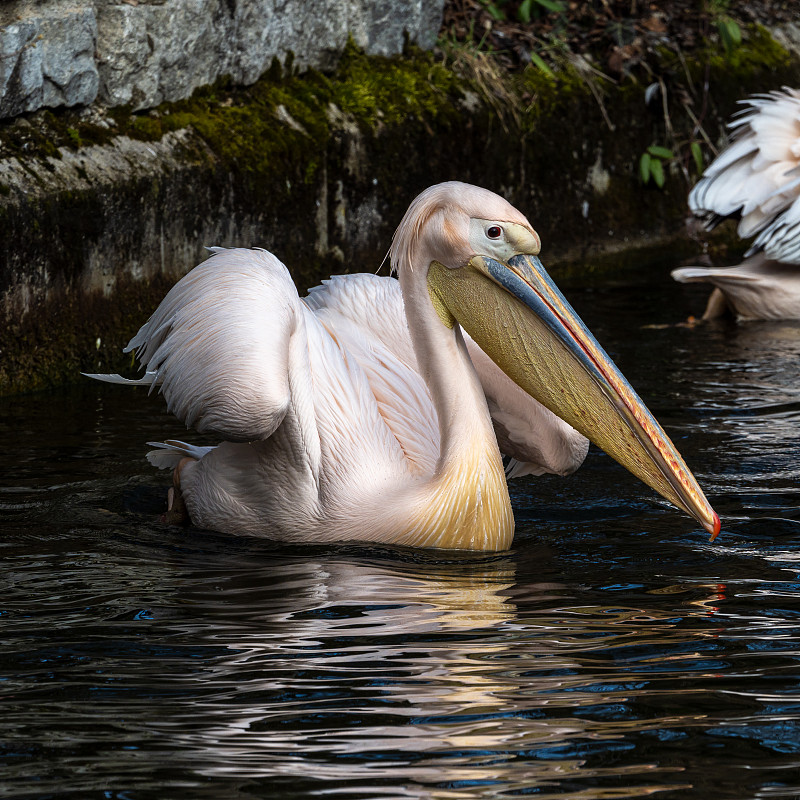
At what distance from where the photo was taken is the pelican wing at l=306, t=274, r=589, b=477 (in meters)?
3.53

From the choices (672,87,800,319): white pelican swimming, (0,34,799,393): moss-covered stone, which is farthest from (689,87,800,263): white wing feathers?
(0,34,799,393): moss-covered stone

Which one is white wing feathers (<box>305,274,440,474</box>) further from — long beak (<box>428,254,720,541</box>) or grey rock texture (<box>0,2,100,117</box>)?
grey rock texture (<box>0,2,100,117</box>)

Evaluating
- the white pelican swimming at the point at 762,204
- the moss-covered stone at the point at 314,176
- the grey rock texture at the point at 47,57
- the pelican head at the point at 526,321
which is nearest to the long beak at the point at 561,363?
the pelican head at the point at 526,321

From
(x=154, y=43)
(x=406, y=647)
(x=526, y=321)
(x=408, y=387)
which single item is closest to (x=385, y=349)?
(x=408, y=387)

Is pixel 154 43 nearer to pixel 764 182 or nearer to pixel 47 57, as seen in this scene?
pixel 47 57

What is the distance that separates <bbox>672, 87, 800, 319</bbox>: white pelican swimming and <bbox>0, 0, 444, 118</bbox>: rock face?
1718 millimetres

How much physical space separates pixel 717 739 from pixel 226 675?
838 mm

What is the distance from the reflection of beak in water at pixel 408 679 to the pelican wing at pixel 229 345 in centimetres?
39

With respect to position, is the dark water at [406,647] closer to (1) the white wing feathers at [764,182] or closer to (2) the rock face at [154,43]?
(2) the rock face at [154,43]

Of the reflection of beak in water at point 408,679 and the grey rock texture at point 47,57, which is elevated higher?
the grey rock texture at point 47,57

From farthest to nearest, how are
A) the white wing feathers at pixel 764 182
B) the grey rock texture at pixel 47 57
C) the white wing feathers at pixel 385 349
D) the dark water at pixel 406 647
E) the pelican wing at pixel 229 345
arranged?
1. the white wing feathers at pixel 764 182
2. the grey rock texture at pixel 47 57
3. the white wing feathers at pixel 385 349
4. the pelican wing at pixel 229 345
5. the dark water at pixel 406 647

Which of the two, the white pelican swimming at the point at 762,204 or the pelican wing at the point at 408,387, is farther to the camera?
the white pelican swimming at the point at 762,204

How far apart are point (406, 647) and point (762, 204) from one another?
162 inches

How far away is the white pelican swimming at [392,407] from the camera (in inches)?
121
